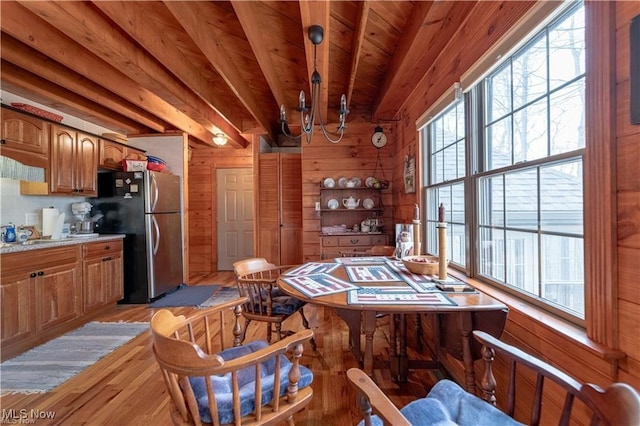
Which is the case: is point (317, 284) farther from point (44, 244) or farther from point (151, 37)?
point (44, 244)

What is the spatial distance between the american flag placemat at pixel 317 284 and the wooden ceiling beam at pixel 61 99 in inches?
126

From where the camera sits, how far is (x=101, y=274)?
10.6 feet

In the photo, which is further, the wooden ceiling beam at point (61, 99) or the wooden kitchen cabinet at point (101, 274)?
the wooden kitchen cabinet at point (101, 274)

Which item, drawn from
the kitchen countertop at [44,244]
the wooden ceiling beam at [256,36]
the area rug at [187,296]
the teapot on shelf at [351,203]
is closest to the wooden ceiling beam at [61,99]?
the kitchen countertop at [44,244]

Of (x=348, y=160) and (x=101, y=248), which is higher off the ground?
(x=348, y=160)

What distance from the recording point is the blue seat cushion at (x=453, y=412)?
91 cm

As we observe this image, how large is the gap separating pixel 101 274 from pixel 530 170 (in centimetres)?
412

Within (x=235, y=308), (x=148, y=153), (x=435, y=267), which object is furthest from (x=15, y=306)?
(x=435, y=267)

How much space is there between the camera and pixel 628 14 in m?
0.86

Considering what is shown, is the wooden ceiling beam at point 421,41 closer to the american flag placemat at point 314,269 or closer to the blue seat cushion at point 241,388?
the american flag placemat at point 314,269

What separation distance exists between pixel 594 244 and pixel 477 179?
0.95 meters

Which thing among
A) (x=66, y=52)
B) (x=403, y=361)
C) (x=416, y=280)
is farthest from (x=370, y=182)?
(x=66, y=52)

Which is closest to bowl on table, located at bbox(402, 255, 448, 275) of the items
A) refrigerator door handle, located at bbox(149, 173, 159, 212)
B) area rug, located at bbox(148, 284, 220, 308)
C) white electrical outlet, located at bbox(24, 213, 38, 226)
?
area rug, located at bbox(148, 284, 220, 308)

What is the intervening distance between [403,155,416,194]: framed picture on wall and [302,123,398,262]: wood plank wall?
673 millimetres
